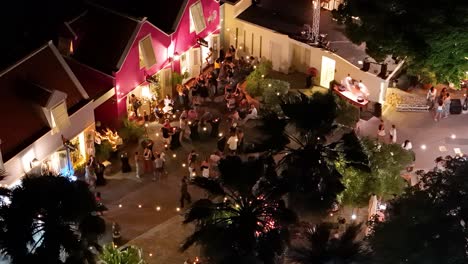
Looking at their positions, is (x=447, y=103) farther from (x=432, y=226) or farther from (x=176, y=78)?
(x=432, y=226)

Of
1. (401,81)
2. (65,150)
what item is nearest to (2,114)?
(65,150)

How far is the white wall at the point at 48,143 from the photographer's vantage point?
33.8 m

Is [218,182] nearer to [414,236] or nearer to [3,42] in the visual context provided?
[414,236]

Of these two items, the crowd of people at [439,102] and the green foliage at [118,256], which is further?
the crowd of people at [439,102]

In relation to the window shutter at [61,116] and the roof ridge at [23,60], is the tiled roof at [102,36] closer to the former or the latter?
the roof ridge at [23,60]

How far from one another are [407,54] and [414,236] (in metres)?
18.1

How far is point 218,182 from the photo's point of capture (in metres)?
27.2

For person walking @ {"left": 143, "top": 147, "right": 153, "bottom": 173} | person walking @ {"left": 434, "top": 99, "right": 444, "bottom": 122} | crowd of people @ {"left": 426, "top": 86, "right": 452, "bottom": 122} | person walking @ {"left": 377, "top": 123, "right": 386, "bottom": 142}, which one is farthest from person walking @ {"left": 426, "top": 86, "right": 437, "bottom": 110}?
person walking @ {"left": 143, "top": 147, "right": 153, "bottom": 173}

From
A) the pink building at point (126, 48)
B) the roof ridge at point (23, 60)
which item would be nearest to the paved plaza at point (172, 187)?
the pink building at point (126, 48)

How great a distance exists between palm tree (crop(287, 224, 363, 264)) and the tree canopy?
54.4 feet

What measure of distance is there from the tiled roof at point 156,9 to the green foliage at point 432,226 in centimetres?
2074

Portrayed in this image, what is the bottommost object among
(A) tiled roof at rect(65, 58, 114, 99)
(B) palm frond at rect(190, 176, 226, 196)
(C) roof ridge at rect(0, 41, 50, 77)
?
(A) tiled roof at rect(65, 58, 114, 99)

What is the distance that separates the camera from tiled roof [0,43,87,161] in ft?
112

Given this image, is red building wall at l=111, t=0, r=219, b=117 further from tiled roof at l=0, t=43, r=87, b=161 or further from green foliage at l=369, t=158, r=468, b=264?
green foliage at l=369, t=158, r=468, b=264
